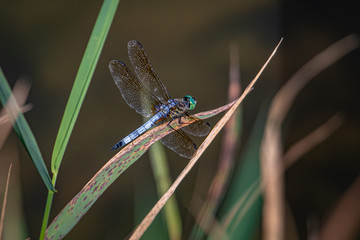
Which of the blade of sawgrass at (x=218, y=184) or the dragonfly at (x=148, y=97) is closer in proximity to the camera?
the blade of sawgrass at (x=218, y=184)

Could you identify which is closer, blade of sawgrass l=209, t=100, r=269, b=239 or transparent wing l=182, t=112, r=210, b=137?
blade of sawgrass l=209, t=100, r=269, b=239

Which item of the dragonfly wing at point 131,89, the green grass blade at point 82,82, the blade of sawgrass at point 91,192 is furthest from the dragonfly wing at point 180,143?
the green grass blade at point 82,82

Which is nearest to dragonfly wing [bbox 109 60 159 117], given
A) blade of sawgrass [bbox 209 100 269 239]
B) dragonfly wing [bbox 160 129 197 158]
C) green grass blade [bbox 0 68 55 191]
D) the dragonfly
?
the dragonfly

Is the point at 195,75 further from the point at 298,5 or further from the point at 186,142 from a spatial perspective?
the point at 186,142

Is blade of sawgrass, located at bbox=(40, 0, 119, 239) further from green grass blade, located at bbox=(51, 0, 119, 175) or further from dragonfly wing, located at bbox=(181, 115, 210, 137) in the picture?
dragonfly wing, located at bbox=(181, 115, 210, 137)

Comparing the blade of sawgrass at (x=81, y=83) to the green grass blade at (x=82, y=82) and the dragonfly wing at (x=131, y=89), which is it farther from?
the dragonfly wing at (x=131, y=89)

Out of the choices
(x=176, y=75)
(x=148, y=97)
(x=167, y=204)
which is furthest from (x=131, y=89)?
(x=176, y=75)

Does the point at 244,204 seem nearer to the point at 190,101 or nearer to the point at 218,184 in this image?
the point at 218,184

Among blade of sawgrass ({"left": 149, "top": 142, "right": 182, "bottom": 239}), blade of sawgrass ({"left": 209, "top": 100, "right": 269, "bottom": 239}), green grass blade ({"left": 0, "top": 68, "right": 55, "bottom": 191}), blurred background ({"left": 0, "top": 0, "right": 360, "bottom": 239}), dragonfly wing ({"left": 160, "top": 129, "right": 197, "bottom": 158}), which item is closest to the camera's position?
green grass blade ({"left": 0, "top": 68, "right": 55, "bottom": 191})
